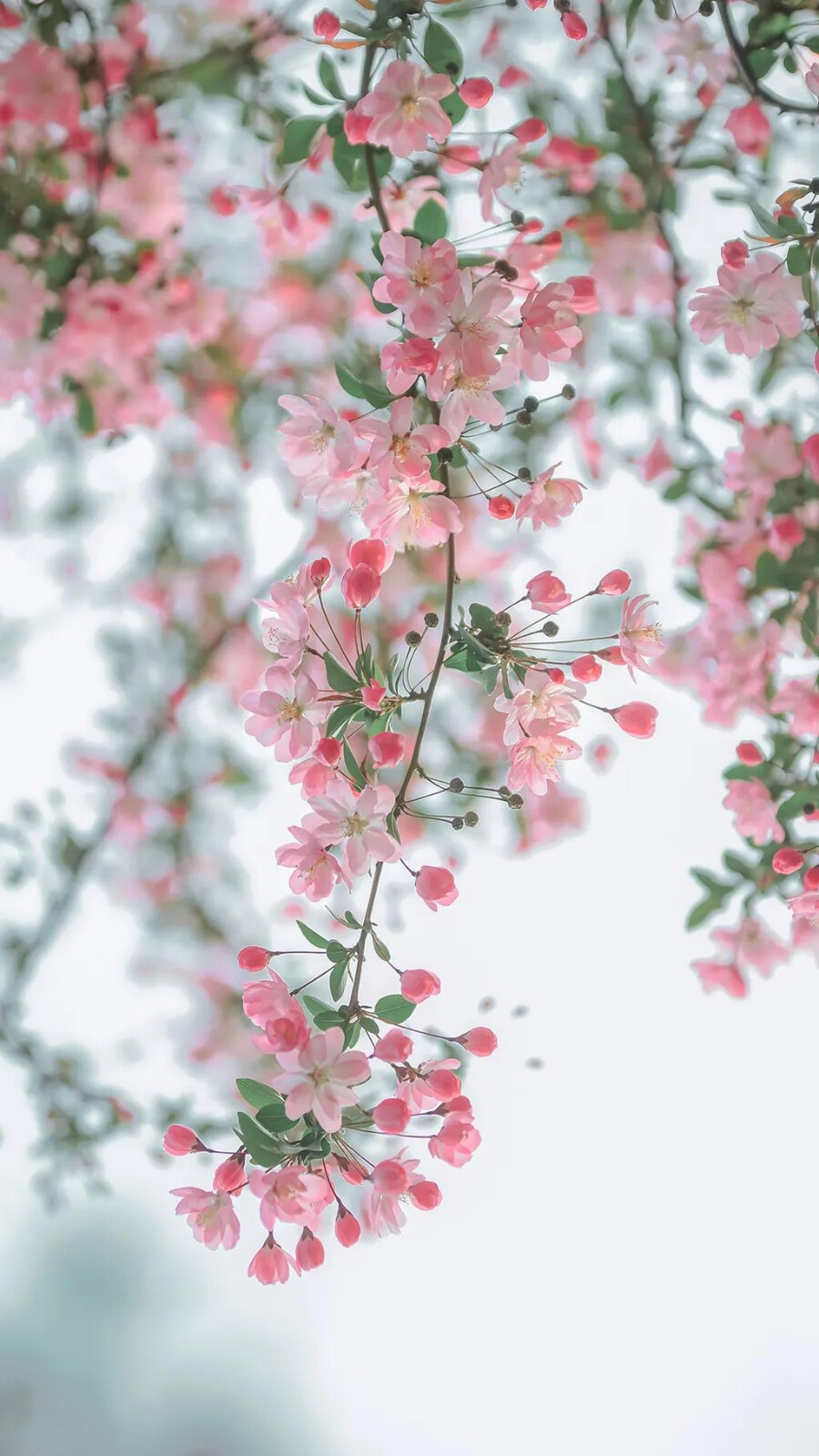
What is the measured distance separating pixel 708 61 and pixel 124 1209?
2.49m

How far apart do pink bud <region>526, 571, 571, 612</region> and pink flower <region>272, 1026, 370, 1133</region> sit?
25 cm

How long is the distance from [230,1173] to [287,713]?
0.83 ft

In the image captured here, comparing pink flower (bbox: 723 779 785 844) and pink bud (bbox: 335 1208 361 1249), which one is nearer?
pink bud (bbox: 335 1208 361 1249)

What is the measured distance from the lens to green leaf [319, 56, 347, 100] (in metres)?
→ 0.78

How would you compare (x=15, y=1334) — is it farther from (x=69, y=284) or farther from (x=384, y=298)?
(x=384, y=298)

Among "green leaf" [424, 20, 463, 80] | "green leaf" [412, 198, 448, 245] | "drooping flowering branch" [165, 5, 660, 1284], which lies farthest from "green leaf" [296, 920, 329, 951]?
"green leaf" [424, 20, 463, 80]

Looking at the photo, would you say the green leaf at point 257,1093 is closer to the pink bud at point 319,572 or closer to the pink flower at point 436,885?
the pink flower at point 436,885

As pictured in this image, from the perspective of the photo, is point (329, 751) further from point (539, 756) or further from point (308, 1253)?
point (308, 1253)

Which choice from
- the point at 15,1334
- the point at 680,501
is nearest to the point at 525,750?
the point at 680,501

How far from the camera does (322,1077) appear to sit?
0.54 m

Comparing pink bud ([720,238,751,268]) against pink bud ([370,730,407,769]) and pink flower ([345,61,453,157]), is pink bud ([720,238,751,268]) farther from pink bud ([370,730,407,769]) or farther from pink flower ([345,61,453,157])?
pink bud ([370,730,407,769])

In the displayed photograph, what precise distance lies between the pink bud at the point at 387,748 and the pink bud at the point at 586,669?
0.12m

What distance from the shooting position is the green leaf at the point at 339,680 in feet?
1.92

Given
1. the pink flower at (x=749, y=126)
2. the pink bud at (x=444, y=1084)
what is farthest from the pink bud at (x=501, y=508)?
the pink flower at (x=749, y=126)
